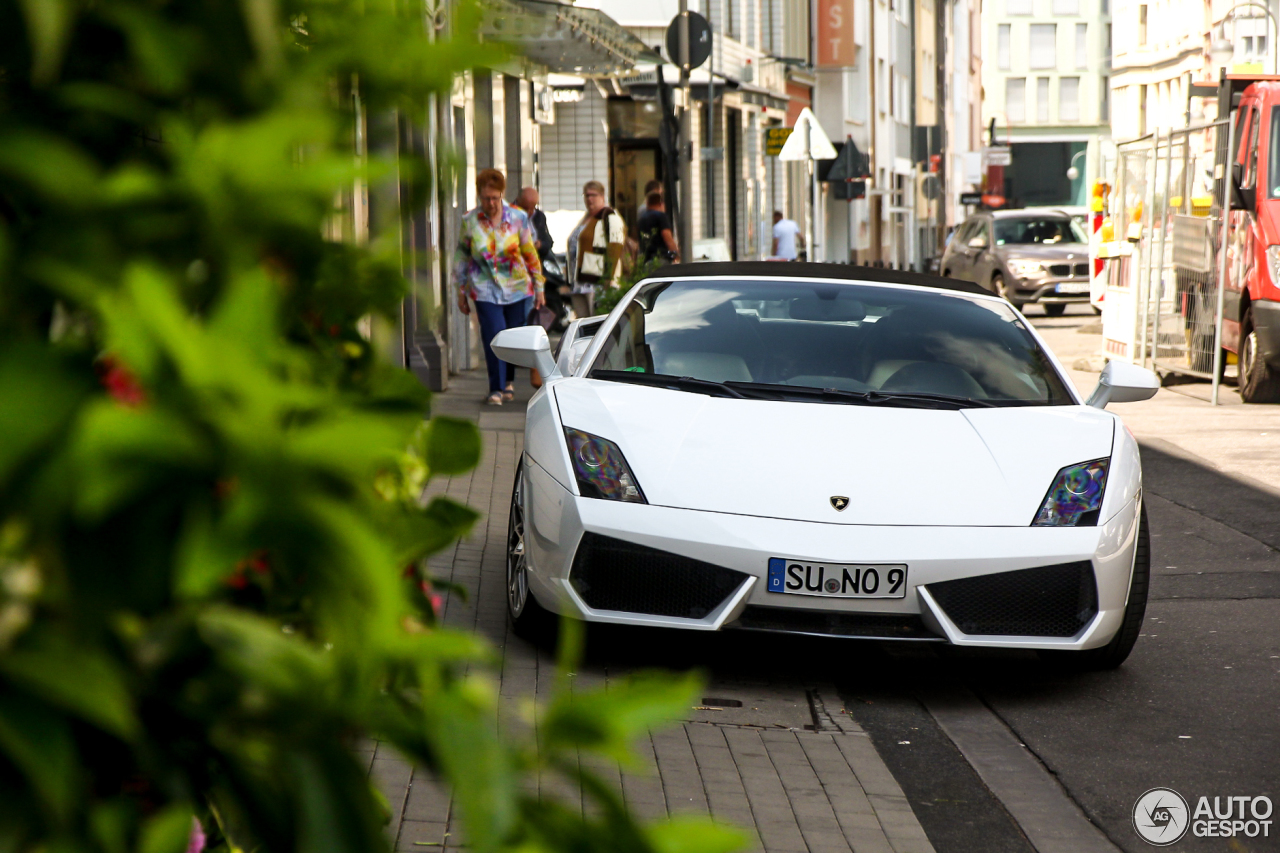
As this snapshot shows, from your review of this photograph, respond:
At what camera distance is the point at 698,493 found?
4.99m

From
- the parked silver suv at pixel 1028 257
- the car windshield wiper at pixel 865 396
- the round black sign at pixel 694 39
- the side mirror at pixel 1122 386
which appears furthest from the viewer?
the parked silver suv at pixel 1028 257

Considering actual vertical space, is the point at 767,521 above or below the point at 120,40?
below

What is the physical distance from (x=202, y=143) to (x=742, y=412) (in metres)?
4.79

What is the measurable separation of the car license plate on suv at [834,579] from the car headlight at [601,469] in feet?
1.60

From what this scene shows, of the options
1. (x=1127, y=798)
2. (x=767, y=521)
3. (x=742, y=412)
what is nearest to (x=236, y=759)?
(x=1127, y=798)

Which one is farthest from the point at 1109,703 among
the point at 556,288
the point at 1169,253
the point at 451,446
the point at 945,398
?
the point at 556,288

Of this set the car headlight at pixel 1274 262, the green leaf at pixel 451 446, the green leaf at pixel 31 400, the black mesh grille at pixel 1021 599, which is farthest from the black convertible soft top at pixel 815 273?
the car headlight at pixel 1274 262

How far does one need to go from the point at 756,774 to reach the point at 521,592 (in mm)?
1515

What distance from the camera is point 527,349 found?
6.22m

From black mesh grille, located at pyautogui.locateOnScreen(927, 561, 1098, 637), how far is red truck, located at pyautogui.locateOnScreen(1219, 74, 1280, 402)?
29.5 ft

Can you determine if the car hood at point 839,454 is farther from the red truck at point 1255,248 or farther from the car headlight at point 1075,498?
the red truck at point 1255,248

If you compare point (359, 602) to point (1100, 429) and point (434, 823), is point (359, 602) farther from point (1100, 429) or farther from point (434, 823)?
point (1100, 429)

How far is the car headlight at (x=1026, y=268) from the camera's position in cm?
2672

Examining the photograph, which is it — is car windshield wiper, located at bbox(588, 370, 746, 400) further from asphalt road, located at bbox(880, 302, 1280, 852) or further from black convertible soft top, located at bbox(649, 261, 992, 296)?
asphalt road, located at bbox(880, 302, 1280, 852)
